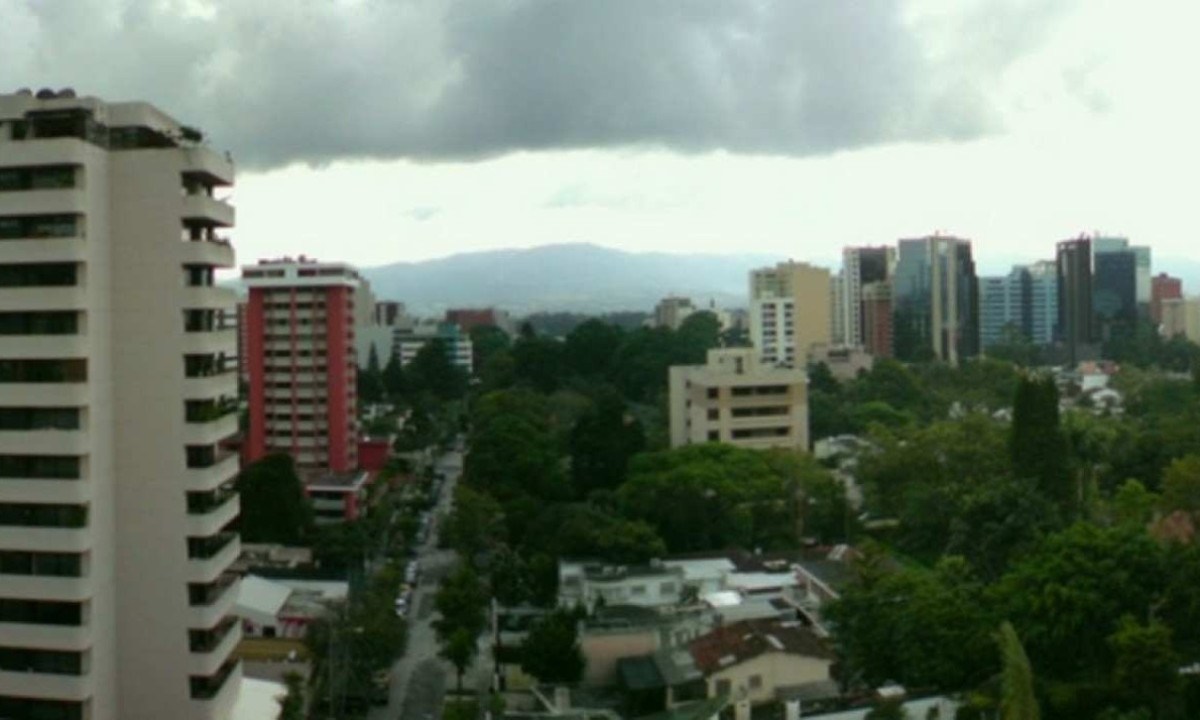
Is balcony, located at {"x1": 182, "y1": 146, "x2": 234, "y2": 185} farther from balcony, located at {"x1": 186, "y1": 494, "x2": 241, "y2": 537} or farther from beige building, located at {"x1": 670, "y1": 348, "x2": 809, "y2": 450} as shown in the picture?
beige building, located at {"x1": 670, "y1": 348, "x2": 809, "y2": 450}

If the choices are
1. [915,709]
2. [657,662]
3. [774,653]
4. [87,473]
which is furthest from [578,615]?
[87,473]

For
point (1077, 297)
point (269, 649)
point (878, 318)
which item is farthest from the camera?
point (1077, 297)

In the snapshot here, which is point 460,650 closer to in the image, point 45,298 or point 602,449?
point 45,298

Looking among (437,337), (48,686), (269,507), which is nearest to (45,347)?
(48,686)

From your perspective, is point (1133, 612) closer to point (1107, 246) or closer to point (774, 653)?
point (774, 653)

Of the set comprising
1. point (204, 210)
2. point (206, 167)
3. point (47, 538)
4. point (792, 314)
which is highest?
point (206, 167)
